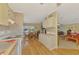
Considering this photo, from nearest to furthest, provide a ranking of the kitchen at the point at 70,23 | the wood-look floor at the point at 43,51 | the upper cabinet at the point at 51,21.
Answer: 1. the kitchen at the point at 70,23
2. the wood-look floor at the point at 43,51
3. the upper cabinet at the point at 51,21

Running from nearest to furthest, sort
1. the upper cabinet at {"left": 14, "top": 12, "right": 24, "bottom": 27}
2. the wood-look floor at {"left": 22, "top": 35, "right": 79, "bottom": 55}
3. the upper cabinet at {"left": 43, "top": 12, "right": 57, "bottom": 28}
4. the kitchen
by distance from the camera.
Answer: the upper cabinet at {"left": 14, "top": 12, "right": 24, "bottom": 27} → the kitchen → the wood-look floor at {"left": 22, "top": 35, "right": 79, "bottom": 55} → the upper cabinet at {"left": 43, "top": 12, "right": 57, "bottom": 28}

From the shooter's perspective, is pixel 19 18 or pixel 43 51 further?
pixel 43 51

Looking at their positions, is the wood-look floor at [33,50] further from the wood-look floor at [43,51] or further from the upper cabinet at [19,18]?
the upper cabinet at [19,18]

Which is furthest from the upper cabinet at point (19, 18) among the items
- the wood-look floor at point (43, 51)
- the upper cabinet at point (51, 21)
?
the upper cabinet at point (51, 21)

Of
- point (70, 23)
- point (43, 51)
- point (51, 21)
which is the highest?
point (51, 21)

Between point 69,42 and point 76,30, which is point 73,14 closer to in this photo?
point 76,30

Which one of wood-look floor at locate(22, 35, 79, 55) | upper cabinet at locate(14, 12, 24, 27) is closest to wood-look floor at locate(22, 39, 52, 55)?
wood-look floor at locate(22, 35, 79, 55)

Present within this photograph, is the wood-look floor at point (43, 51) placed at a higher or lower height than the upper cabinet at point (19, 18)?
lower

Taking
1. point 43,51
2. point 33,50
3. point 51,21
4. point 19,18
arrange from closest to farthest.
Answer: point 19,18, point 43,51, point 33,50, point 51,21

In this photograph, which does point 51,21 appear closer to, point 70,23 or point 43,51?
point 43,51

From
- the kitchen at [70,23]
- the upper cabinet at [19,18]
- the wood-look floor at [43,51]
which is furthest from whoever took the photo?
the wood-look floor at [43,51]

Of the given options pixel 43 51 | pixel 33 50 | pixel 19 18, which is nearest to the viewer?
pixel 19 18

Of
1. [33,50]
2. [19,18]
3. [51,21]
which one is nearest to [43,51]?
[33,50]

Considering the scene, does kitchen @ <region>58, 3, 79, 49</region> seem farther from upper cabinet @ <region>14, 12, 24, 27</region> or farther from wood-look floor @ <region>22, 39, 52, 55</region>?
upper cabinet @ <region>14, 12, 24, 27</region>
